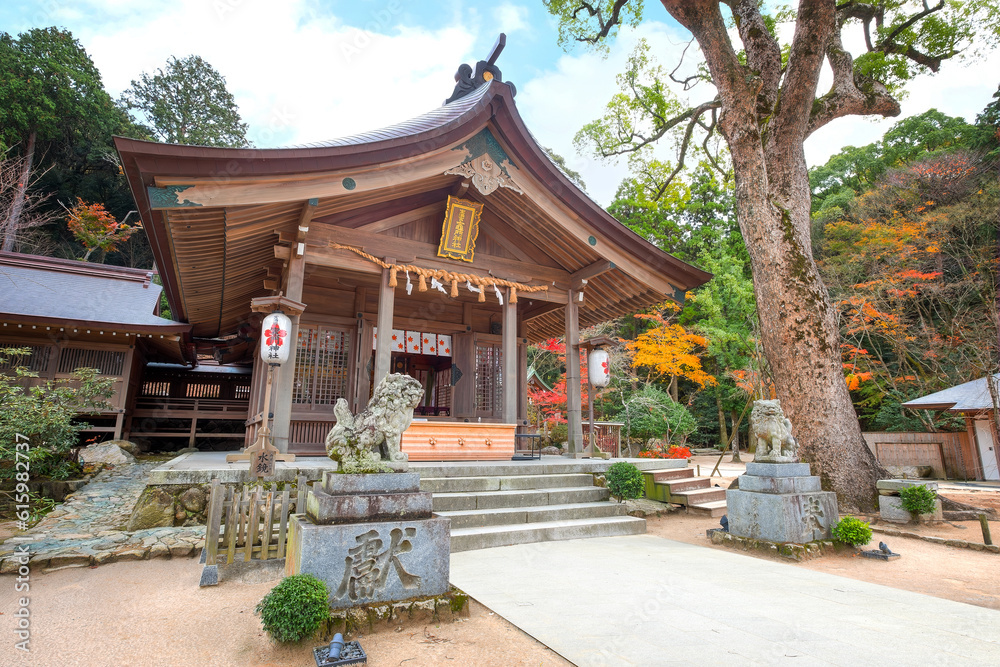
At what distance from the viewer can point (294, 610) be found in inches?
113

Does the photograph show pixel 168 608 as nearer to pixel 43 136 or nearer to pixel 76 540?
pixel 76 540

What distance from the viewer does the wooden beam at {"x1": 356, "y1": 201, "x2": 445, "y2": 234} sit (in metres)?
8.76

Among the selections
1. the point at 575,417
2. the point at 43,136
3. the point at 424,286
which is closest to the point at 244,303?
the point at 424,286

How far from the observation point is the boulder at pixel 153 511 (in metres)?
5.75

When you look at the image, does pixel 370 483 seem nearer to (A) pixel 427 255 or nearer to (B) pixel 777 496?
(B) pixel 777 496

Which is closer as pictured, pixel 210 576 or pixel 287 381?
pixel 210 576

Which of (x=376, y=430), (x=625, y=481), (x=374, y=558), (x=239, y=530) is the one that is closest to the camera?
(x=374, y=558)

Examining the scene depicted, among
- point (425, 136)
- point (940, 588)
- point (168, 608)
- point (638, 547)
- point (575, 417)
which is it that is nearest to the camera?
point (168, 608)

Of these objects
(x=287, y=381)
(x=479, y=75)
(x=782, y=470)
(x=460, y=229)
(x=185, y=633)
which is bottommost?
(x=185, y=633)

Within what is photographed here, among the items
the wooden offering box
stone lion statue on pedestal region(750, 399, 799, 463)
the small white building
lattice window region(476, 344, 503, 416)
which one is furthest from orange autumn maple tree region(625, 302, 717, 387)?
stone lion statue on pedestal region(750, 399, 799, 463)

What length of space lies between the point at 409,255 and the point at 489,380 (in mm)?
3797

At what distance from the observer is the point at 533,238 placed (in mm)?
10102

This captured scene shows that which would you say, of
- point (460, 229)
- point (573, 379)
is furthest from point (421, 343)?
point (573, 379)

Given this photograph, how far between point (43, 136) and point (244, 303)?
62.6 feet
